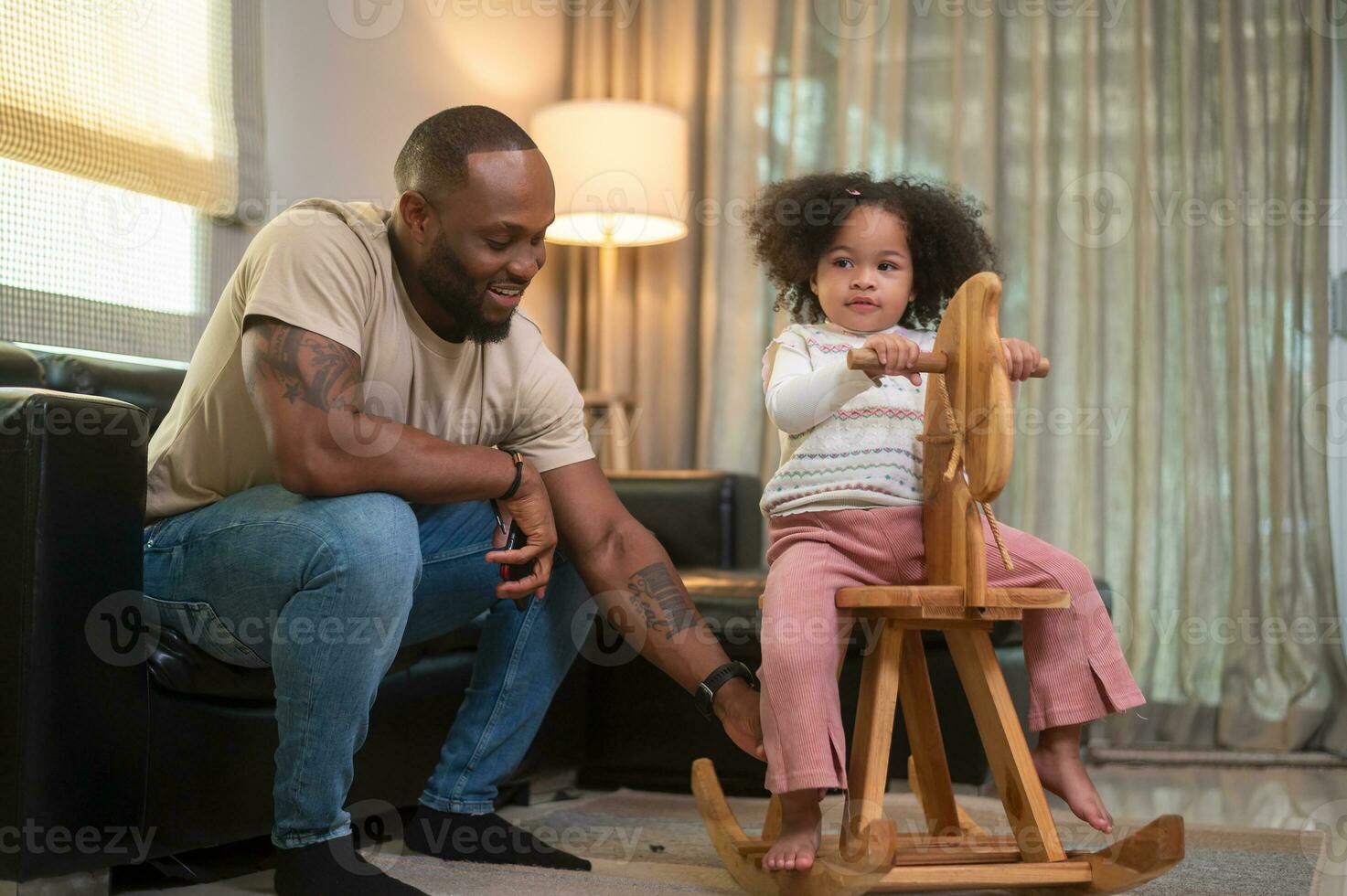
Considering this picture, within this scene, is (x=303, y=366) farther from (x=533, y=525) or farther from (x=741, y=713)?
(x=741, y=713)

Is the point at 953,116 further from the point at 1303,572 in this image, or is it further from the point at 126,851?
the point at 126,851

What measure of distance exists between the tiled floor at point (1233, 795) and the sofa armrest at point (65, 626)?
0.83 meters

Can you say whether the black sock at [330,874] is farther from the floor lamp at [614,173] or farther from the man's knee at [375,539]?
the floor lamp at [614,173]

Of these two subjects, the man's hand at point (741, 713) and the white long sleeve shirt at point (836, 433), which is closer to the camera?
the man's hand at point (741, 713)

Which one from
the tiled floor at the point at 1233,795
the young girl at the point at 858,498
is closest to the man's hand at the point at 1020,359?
the young girl at the point at 858,498

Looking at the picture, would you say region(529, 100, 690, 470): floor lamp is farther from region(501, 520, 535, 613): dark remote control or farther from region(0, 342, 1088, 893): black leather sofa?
region(501, 520, 535, 613): dark remote control

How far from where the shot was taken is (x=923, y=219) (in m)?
1.76

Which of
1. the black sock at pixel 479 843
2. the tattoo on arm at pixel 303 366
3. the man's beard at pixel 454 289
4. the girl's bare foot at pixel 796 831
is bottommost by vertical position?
the black sock at pixel 479 843

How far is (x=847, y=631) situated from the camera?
1.44 metres

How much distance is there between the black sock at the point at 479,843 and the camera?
1.54 m

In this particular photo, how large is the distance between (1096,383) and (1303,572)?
62 centimetres

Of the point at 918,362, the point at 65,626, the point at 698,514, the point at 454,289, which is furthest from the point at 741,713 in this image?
the point at 698,514

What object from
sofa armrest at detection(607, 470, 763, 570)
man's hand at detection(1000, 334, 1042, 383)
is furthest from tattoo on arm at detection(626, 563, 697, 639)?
sofa armrest at detection(607, 470, 763, 570)

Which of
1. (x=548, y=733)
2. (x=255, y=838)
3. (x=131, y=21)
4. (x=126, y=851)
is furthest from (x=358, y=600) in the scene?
(x=131, y=21)
